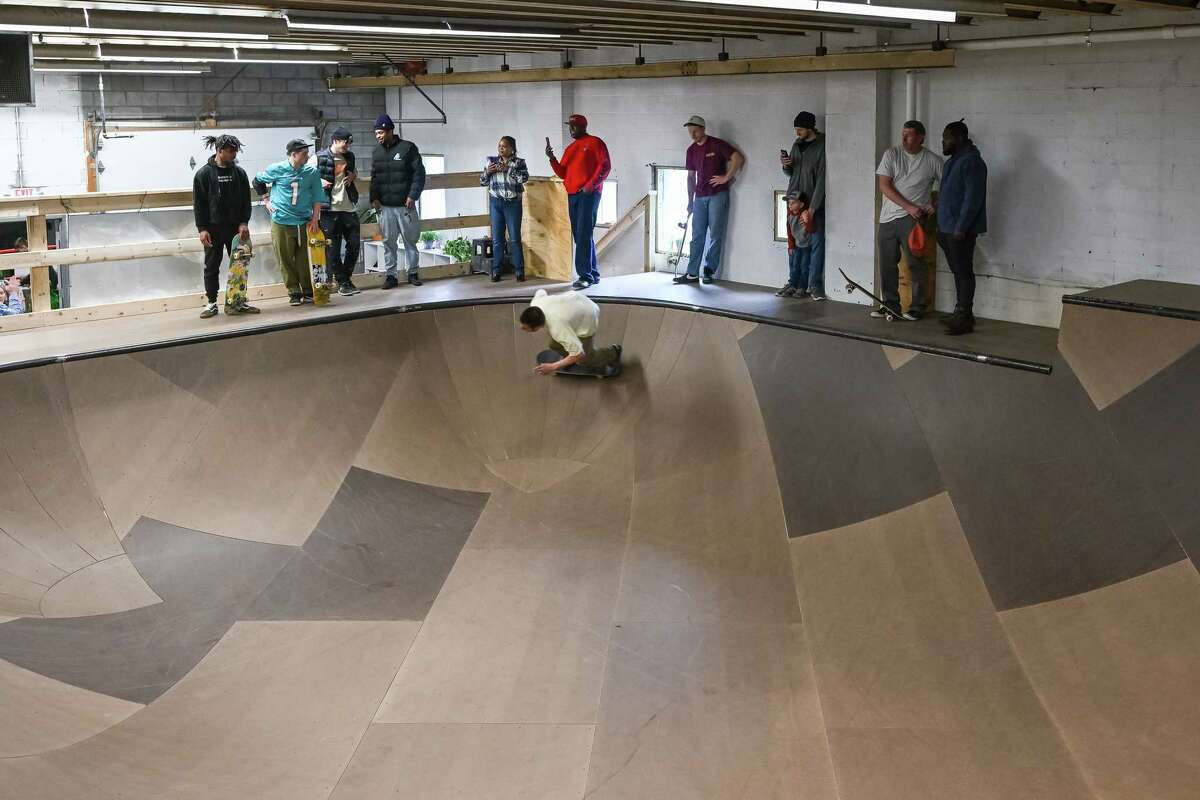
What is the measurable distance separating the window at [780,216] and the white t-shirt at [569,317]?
3070 millimetres

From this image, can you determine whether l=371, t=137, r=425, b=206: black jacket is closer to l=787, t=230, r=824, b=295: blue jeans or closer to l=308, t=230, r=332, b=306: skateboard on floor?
l=308, t=230, r=332, b=306: skateboard on floor

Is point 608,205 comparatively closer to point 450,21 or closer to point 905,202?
point 450,21

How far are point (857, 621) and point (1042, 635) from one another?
0.85 m

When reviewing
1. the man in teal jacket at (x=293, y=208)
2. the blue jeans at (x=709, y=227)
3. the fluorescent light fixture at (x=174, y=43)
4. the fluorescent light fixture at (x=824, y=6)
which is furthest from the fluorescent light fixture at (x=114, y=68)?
the fluorescent light fixture at (x=824, y=6)

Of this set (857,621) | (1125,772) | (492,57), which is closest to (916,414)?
(857,621)

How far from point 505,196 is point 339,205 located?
1.62 metres

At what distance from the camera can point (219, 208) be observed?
29.1 feet

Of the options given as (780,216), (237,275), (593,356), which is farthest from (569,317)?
(780,216)

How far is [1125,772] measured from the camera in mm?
4145

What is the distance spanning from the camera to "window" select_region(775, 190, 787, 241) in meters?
11.0

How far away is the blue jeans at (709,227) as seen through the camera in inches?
432

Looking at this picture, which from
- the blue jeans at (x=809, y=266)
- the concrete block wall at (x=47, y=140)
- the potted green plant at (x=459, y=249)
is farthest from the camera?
the concrete block wall at (x=47, y=140)

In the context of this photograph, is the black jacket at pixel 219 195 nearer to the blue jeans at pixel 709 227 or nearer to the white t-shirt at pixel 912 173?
the blue jeans at pixel 709 227

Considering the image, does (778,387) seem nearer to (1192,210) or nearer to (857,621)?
(857,621)
